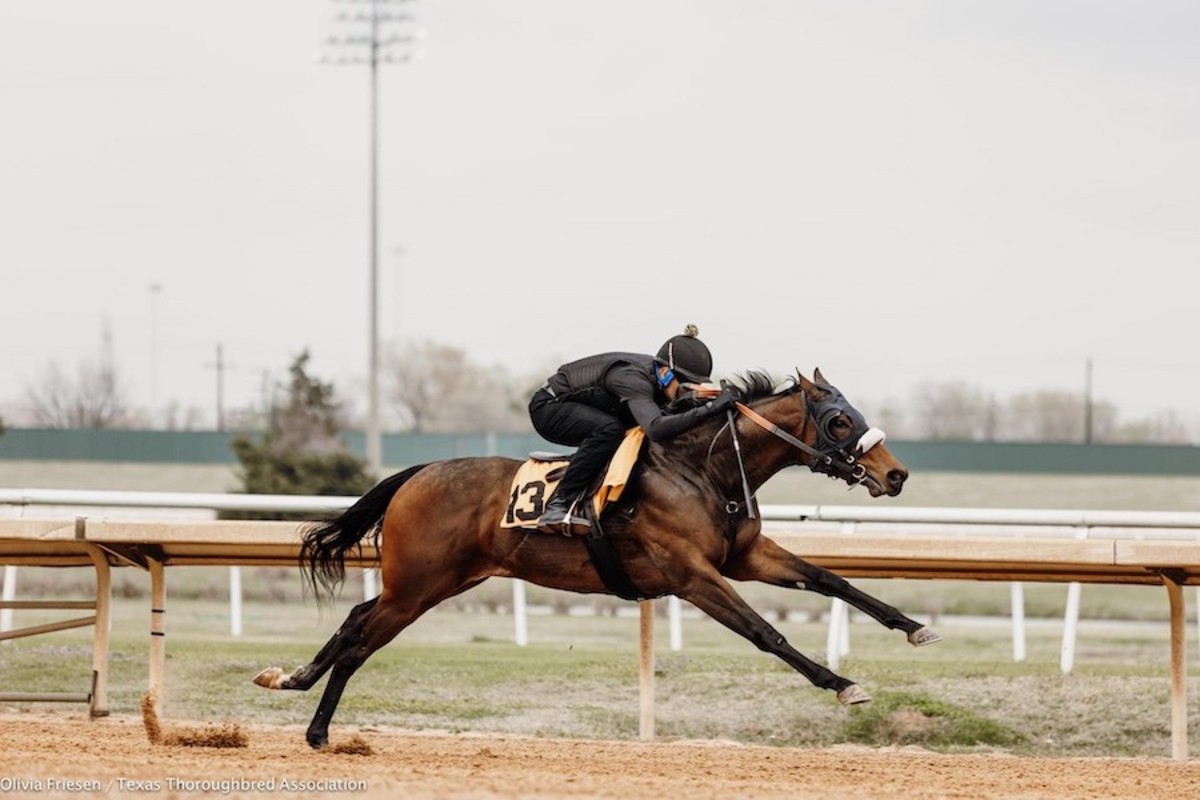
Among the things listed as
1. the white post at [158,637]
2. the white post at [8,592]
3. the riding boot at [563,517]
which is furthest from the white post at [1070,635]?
the white post at [8,592]

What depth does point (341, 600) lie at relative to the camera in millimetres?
19766

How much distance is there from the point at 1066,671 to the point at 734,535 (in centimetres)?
340

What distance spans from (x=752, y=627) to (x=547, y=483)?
1.28 metres

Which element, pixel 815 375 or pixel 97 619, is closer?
pixel 815 375

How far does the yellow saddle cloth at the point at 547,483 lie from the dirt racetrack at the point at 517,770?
116cm

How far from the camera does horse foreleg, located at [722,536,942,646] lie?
26.4ft

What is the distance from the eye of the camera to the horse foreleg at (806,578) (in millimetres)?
8047

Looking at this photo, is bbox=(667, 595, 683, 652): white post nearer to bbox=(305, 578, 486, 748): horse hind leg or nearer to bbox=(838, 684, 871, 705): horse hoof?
bbox=(305, 578, 486, 748): horse hind leg

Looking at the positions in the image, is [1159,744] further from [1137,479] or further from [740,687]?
[1137,479]

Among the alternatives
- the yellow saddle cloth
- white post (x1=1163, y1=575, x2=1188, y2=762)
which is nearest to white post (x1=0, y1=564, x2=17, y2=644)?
the yellow saddle cloth

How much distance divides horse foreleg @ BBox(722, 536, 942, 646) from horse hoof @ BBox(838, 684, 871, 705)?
36 cm

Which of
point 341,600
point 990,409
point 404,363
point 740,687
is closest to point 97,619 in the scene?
point 740,687

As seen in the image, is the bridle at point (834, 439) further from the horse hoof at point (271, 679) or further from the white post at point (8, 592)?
the white post at point (8, 592)

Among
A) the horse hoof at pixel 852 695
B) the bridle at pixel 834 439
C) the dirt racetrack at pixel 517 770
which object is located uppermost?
the bridle at pixel 834 439
